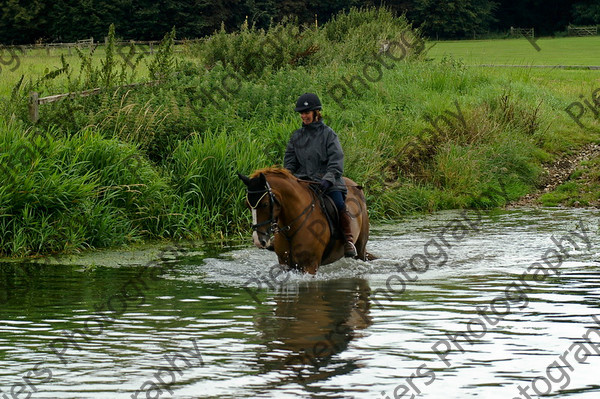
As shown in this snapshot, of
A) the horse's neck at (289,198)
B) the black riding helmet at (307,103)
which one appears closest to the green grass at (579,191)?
the black riding helmet at (307,103)

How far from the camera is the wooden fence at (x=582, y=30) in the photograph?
73.7 m

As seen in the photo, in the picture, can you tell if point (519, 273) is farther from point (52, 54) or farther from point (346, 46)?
point (52, 54)

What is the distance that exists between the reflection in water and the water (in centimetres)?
2

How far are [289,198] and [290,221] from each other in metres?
0.29

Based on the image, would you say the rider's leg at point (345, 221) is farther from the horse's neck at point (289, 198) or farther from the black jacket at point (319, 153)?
the horse's neck at point (289, 198)

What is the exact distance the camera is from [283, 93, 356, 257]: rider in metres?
11.4

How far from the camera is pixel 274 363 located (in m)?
7.47

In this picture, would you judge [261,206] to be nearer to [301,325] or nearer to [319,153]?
[319,153]

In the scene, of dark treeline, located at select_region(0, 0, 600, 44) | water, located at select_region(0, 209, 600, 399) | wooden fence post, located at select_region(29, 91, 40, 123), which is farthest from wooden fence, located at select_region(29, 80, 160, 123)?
dark treeline, located at select_region(0, 0, 600, 44)

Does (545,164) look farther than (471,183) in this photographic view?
Yes

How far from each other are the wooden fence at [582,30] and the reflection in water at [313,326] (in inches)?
2669

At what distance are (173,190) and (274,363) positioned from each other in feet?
27.3

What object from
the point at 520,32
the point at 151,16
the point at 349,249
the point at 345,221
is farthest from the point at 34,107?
the point at 520,32

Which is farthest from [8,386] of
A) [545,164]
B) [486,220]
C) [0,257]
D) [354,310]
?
[545,164]
